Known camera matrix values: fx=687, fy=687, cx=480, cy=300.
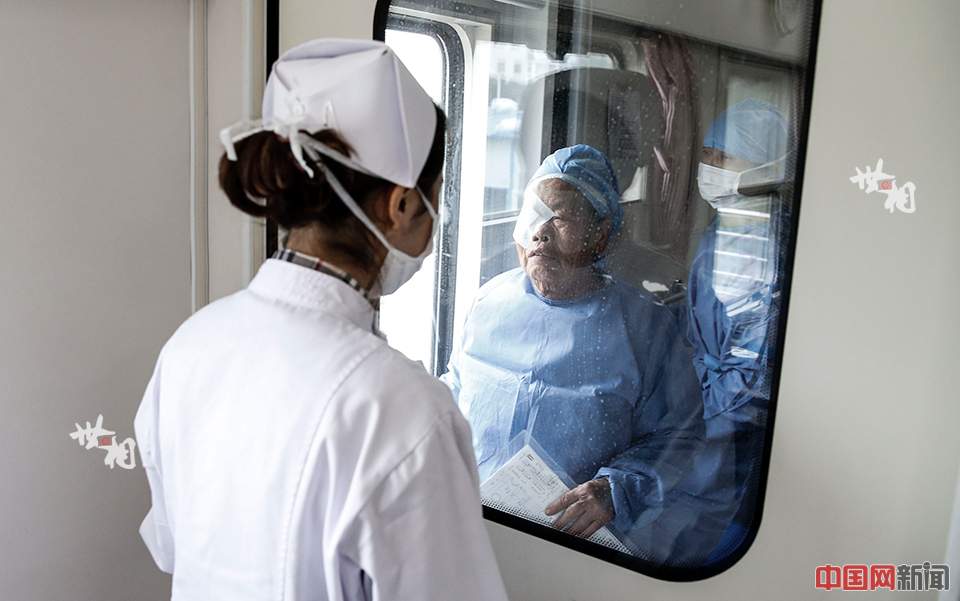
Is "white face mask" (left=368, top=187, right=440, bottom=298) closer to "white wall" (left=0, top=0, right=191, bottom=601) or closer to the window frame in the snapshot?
the window frame

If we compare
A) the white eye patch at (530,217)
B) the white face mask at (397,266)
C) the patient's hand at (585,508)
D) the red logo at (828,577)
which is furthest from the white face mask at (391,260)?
the red logo at (828,577)

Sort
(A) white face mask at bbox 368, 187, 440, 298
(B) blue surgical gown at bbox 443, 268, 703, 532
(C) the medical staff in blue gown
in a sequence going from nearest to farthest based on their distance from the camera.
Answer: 1. (A) white face mask at bbox 368, 187, 440, 298
2. (C) the medical staff in blue gown
3. (B) blue surgical gown at bbox 443, 268, 703, 532

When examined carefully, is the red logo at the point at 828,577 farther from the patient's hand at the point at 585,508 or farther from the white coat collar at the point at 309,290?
the white coat collar at the point at 309,290

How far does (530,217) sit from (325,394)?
0.62 m

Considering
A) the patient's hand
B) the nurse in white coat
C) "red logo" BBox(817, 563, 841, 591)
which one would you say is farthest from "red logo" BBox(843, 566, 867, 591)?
the nurse in white coat

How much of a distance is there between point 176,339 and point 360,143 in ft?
1.16

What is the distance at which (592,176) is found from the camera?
115cm

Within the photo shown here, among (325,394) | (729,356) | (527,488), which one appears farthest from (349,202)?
(527,488)

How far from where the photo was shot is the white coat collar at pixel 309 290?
81 cm

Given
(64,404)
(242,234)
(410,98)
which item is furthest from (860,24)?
(64,404)

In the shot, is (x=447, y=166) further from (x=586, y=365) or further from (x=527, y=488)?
(x=527, y=488)

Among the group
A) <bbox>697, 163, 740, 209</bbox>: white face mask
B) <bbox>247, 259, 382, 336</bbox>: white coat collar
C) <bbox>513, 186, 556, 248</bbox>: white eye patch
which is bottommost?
<bbox>247, 259, 382, 336</bbox>: white coat collar

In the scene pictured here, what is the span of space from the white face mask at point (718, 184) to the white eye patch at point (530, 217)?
267mm

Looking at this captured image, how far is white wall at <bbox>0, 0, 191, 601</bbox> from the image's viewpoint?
129 cm
